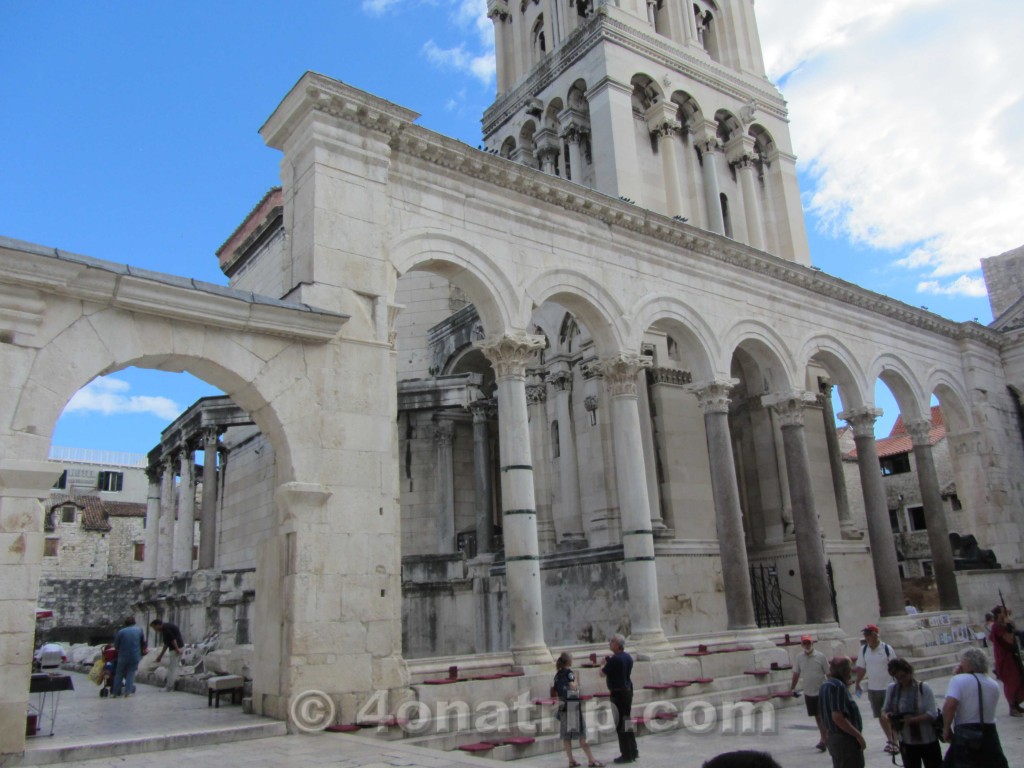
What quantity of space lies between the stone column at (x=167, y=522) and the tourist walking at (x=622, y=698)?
1733 cm

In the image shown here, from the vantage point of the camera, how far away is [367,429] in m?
11.6

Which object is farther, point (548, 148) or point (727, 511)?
point (548, 148)

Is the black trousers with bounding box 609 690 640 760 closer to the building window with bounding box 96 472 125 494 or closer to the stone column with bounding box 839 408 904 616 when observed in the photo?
the stone column with bounding box 839 408 904 616

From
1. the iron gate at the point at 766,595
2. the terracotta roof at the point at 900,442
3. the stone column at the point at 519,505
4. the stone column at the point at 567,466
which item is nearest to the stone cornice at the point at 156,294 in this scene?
the stone column at the point at 519,505

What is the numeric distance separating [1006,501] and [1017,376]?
396 cm

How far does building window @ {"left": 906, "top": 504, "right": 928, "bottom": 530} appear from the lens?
122 ft

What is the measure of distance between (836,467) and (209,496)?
15.4 meters

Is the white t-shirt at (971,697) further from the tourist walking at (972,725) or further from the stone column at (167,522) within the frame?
the stone column at (167,522)

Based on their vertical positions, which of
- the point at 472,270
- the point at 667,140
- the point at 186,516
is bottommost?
the point at 186,516

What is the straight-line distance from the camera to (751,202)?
2444cm

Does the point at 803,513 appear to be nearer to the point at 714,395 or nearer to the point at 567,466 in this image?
the point at 714,395

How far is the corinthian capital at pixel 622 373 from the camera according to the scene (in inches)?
598

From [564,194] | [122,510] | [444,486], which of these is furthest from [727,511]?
[122,510]

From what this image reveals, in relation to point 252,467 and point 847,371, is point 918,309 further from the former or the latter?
point 252,467
